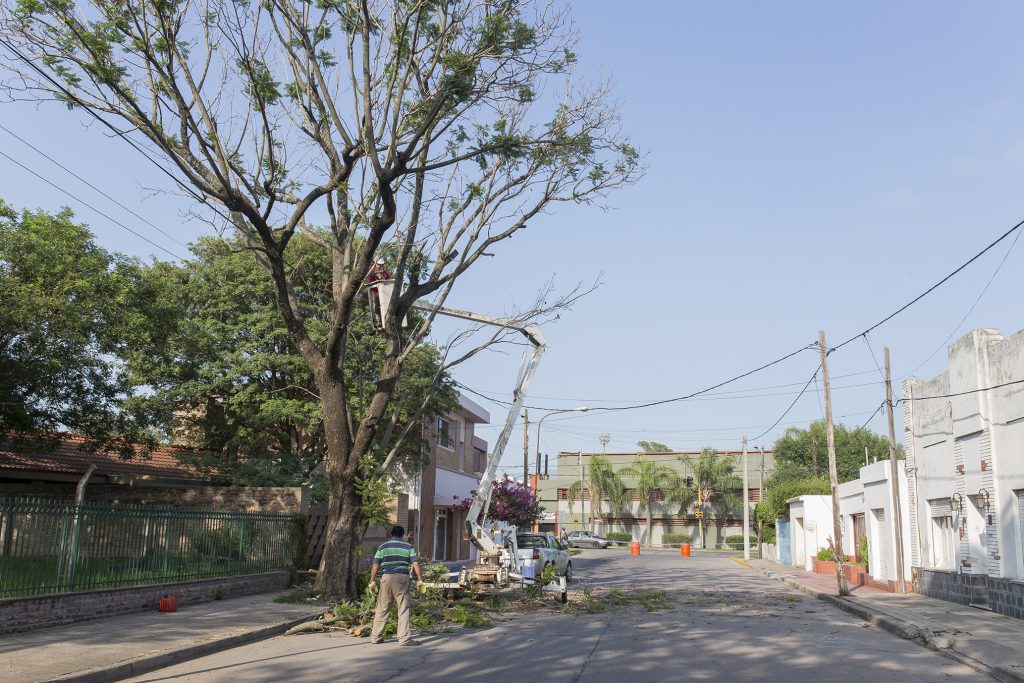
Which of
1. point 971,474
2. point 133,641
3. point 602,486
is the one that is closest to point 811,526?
point 971,474

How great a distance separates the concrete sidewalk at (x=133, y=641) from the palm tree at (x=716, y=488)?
6408 centimetres

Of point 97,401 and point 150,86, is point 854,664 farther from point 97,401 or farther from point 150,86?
point 97,401

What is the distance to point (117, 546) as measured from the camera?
48.9 feet

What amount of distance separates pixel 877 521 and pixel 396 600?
1999 cm

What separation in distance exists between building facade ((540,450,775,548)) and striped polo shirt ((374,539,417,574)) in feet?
205

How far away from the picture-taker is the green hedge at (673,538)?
3046 inches

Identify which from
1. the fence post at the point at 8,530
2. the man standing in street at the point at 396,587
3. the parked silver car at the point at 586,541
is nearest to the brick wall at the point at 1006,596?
the man standing in street at the point at 396,587

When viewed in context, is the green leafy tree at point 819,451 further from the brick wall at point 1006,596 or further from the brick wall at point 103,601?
the brick wall at point 103,601

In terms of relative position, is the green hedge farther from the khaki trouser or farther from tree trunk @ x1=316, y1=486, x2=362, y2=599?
the khaki trouser

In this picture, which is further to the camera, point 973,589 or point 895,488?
point 895,488

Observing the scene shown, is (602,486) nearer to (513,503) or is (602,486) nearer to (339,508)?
(513,503)

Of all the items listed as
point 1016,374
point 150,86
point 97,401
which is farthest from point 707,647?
point 97,401

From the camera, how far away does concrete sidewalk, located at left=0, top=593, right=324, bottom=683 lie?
9.59 meters

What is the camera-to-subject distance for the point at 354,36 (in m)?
16.0
